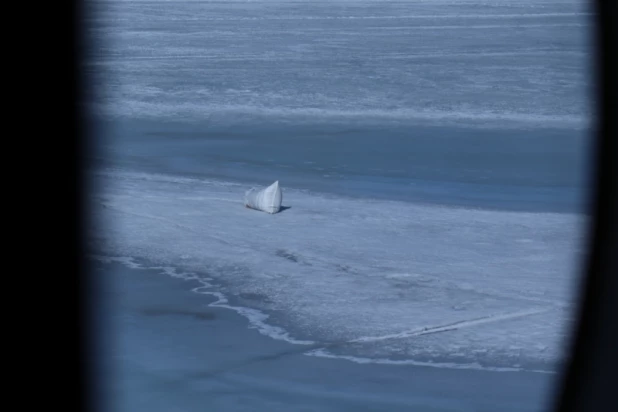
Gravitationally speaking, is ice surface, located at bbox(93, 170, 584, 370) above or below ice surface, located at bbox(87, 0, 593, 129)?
below

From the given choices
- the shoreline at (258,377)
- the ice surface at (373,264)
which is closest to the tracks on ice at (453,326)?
the ice surface at (373,264)

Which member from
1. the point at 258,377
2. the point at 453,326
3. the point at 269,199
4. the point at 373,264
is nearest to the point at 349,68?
the point at 269,199

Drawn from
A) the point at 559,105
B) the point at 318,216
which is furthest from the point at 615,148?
the point at 559,105

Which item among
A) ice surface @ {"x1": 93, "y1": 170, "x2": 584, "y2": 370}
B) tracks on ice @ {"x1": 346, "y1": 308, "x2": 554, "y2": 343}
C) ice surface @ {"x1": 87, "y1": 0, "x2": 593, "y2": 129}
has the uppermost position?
ice surface @ {"x1": 87, "y1": 0, "x2": 593, "y2": 129}

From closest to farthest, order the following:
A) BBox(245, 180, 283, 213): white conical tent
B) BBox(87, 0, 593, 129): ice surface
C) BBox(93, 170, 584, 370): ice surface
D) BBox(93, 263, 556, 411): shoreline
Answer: BBox(93, 263, 556, 411): shoreline → BBox(93, 170, 584, 370): ice surface → BBox(245, 180, 283, 213): white conical tent → BBox(87, 0, 593, 129): ice surface

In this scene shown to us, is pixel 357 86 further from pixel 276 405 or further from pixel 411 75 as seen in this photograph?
pixel 276 405

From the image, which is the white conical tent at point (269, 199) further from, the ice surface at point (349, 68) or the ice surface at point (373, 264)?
the ice surface at point (349, 68)

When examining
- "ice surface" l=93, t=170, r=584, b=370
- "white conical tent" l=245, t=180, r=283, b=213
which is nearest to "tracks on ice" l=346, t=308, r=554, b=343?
"ice surface" l=93, t=170, r=584, b=370

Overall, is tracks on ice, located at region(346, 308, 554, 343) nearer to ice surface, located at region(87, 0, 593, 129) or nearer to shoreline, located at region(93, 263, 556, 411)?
shoreline, located at region(93, 263, 556, 411)

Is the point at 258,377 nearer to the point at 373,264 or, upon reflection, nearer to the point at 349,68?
the point at 373,264
